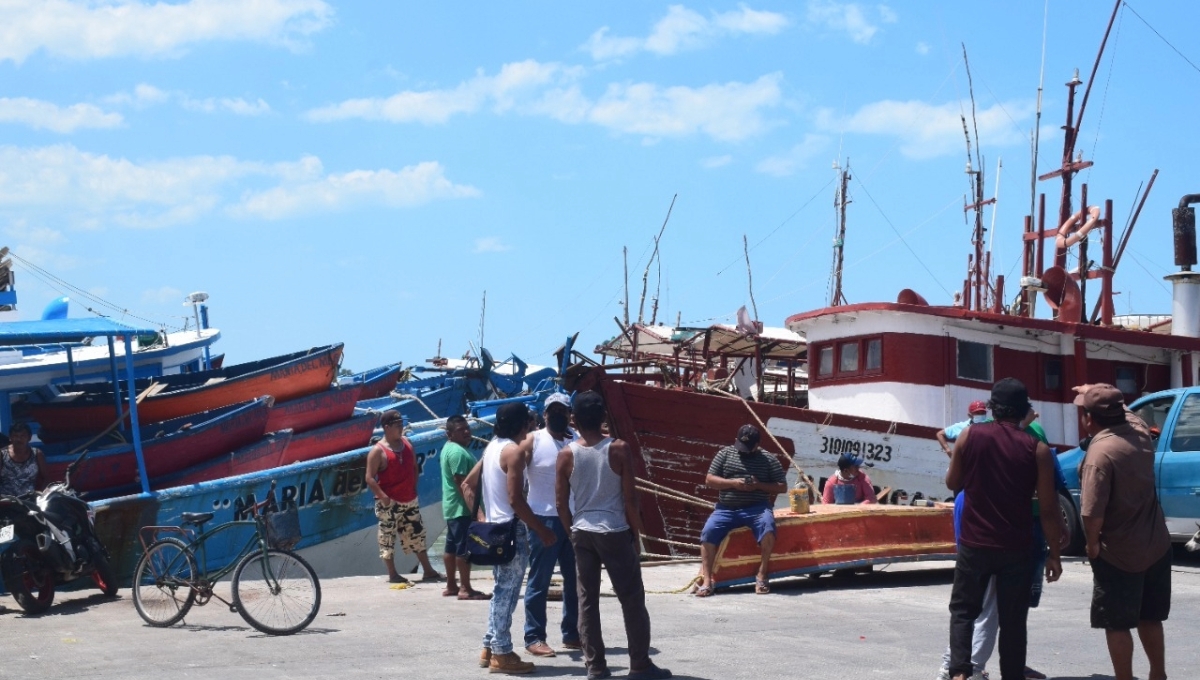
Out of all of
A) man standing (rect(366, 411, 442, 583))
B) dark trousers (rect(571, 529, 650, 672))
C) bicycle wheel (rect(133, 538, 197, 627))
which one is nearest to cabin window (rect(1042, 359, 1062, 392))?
man standing (rect(366, 411, 442, 583))

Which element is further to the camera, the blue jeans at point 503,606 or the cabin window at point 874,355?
the cabin window at point 874,355

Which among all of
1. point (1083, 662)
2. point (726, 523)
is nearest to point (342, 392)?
point (726, 523)

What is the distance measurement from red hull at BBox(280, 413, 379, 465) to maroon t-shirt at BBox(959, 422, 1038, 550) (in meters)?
11.3

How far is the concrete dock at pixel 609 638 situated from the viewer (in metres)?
7.09

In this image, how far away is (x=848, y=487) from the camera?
1248cm

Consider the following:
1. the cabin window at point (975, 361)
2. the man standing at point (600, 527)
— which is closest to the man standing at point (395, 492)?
the man standing at point (600, 527)

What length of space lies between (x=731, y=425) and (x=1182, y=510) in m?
4.68

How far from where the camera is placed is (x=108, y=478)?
41.7 feet

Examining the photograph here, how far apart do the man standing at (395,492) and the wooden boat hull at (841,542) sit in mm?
2718

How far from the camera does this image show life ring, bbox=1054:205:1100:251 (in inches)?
730

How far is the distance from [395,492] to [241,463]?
4.07m

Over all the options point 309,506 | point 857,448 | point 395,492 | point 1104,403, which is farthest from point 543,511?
point 857,448

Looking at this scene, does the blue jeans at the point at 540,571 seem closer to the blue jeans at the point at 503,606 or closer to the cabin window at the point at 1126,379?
the blue jeans at the point at 503,606

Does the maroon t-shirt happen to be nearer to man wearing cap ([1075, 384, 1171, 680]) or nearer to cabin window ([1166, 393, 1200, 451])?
man wearing cap ([1075, 384, 1171, 680])
